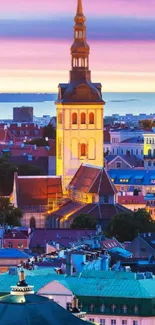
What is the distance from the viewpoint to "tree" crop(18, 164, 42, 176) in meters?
115

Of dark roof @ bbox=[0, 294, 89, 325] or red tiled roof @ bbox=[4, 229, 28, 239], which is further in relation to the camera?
red tiled roof @ bbox=[4, 229, 28, 239]

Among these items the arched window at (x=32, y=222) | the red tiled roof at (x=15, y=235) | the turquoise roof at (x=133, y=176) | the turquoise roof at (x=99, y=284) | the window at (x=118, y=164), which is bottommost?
the turquoise roof at (x=99, y=284)

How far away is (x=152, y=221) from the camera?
305 ft

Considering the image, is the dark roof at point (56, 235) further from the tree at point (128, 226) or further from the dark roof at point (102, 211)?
the dark roof at point (102, 211)

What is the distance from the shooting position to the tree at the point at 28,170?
11500cm

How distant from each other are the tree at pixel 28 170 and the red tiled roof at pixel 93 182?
47.9 ft

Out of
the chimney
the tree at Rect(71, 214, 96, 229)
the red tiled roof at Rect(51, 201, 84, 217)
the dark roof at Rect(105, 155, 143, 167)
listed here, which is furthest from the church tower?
the chimney

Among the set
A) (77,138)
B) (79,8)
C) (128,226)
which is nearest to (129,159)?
(79,8)

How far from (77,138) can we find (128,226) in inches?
717

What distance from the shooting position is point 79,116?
106 metres

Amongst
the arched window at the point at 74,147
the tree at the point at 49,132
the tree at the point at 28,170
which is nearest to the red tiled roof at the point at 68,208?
the arched window at the point at 74,147

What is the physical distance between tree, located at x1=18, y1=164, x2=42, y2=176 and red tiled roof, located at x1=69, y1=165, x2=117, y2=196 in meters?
14.6

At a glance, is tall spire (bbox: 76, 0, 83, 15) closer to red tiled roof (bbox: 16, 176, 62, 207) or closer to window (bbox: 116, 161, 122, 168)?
red tiled roof (bbox: 16, 176, 62, 207)

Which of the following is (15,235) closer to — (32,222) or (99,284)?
(32,222)
